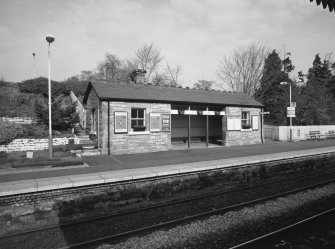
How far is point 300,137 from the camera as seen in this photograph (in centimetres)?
2686

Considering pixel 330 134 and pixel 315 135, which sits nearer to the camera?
pixel 315 135

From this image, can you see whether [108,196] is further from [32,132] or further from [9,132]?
[32,132]

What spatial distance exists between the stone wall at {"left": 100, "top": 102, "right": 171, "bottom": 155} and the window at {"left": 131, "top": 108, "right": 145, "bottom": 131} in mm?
251

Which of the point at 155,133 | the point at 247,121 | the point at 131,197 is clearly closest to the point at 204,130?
the point at 247,121

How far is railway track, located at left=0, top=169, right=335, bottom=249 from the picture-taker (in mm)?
6195

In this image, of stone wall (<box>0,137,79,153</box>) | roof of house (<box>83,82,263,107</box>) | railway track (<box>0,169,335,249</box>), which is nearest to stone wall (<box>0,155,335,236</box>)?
railway track (<box>0,169,335,249</box>)

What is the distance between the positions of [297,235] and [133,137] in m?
11.4

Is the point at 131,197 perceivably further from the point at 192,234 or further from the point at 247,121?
the point at 247,121

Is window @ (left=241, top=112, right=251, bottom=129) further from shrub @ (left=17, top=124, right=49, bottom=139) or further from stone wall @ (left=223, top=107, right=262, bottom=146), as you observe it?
shrub @ (left=17, top=124, right=49, bottom=139)

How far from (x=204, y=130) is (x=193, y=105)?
4.57 metres

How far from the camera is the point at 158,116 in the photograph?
677 inches

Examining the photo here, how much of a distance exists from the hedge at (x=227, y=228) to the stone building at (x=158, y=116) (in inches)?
375

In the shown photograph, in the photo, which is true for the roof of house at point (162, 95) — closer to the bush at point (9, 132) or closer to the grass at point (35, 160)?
the grass at point (35, 160)

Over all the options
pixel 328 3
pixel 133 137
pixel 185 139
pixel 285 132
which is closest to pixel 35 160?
pixel 133 137
